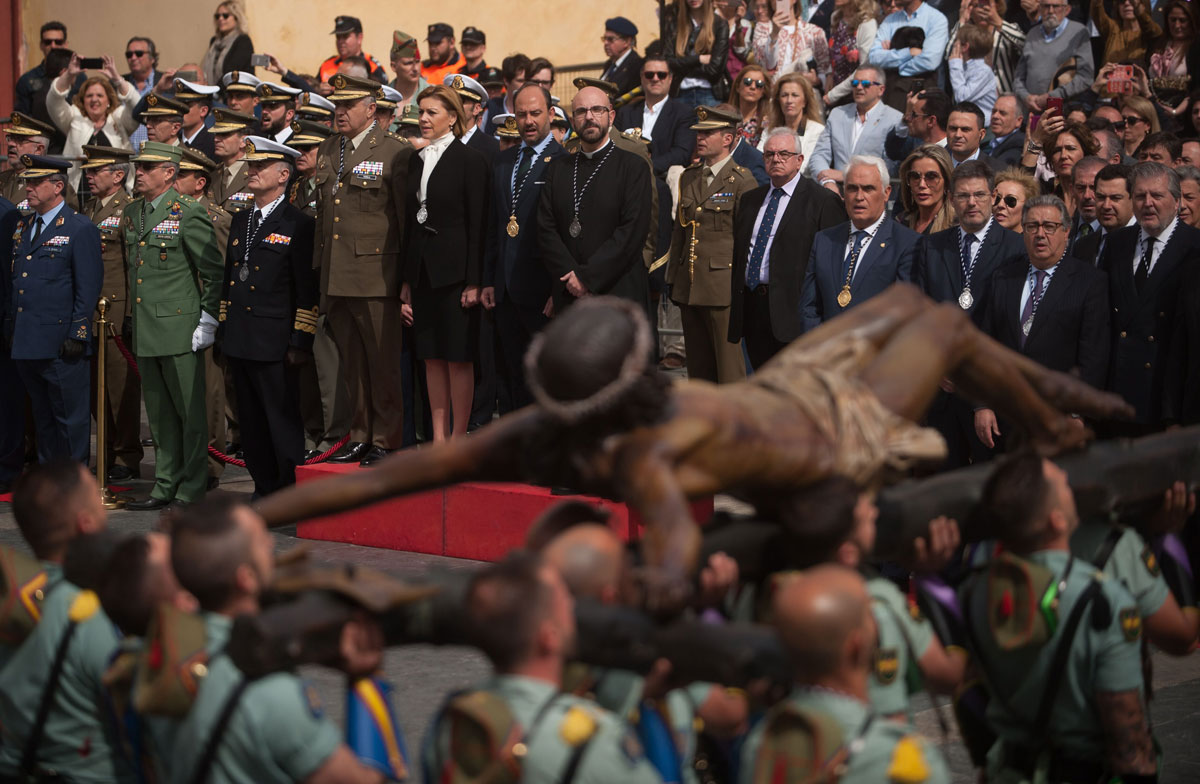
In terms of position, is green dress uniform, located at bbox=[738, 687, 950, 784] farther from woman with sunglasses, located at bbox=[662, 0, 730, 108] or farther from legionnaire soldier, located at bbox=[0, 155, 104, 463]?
woman with sunglasses, located at bbox=[662, 0, 730, 108]

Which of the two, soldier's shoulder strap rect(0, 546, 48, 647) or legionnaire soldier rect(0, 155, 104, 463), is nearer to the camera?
soldier's shoulder strap rect(0, 546, 48, 647)

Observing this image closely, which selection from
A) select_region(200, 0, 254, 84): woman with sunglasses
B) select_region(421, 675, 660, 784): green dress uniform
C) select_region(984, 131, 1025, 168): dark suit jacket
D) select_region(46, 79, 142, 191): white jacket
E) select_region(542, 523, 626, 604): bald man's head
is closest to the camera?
select_region(421, 675, 660, 784): green dress uniform

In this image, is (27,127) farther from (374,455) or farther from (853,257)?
(853,257)

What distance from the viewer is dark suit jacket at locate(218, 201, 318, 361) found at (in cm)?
966

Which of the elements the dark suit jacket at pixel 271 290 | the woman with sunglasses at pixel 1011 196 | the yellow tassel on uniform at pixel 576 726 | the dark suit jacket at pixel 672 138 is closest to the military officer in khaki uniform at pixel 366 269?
the dark suit jacket at pixel 271 290

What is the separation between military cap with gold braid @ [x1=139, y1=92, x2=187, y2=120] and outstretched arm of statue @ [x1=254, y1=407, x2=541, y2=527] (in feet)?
29.8

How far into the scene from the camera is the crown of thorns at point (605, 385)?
3635 millimetres

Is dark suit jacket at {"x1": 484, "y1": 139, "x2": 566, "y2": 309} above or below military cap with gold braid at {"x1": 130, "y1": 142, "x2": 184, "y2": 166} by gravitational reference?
below

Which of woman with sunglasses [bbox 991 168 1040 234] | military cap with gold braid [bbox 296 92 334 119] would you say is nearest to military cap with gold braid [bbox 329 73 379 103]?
military cap with gold braid [bbox 296 92 334 119]

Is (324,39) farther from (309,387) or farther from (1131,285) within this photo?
(1131,285)

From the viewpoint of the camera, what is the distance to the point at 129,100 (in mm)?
15016

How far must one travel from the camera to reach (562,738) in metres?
3.01

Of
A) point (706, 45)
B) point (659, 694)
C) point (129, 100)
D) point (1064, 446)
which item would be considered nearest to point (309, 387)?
point (706, 45)

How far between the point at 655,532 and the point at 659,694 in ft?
1.22
